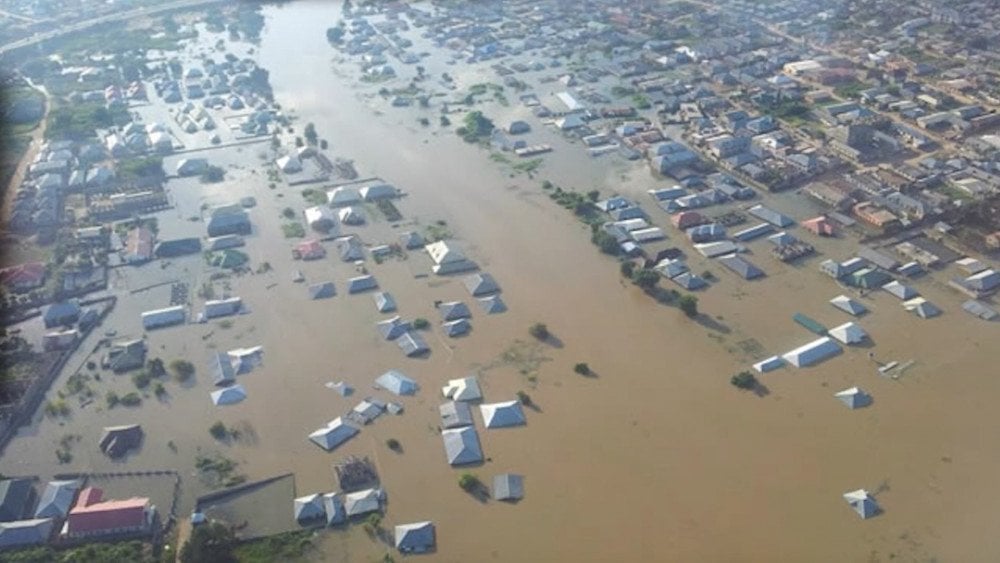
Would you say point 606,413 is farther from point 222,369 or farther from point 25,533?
point 25,533

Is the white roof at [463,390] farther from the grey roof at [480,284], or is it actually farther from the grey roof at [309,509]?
the grey roof at [309,509]

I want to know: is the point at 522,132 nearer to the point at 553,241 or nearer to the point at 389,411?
the point at 553,241

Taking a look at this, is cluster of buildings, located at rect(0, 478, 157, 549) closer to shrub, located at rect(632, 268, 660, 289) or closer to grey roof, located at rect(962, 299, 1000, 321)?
shrub, located at rect(632, 268, 660, 289)

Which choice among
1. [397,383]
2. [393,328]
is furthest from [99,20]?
[397,383]

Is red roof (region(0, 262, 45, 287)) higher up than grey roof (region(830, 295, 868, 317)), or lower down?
higher up

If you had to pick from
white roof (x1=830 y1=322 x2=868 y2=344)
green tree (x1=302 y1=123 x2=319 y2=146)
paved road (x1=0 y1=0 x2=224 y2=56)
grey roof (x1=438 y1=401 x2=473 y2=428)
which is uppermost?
white roof (x1=830 y1=322 x2=868 y2=344)

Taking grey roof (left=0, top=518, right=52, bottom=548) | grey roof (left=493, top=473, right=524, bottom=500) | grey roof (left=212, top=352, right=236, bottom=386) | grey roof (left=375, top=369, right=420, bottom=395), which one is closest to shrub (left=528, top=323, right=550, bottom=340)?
grey roof (left=375, top=369, right=420, bottom=395)
